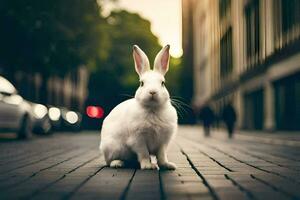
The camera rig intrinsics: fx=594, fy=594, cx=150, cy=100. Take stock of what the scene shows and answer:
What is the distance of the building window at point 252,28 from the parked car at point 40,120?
1282 cm

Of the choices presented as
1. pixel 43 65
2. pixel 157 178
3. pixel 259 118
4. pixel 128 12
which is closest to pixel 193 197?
pixel 157 178

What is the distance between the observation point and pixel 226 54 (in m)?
43.6

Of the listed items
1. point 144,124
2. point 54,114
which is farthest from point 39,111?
point 144,124

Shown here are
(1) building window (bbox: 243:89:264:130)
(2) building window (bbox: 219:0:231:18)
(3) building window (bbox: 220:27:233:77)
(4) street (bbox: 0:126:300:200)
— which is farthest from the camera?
(2) building window (bbox: 219:0:231:18)

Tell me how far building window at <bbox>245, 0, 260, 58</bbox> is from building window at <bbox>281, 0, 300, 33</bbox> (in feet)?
17.2

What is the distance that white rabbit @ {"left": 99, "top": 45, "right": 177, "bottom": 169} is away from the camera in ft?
22.8

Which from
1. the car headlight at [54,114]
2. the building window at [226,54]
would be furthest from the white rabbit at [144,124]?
the building window at [226,54]

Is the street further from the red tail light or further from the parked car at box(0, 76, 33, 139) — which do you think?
the red tail light

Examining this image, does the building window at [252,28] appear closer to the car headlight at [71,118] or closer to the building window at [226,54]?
the building window at [226,54]

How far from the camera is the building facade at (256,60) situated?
2486cm

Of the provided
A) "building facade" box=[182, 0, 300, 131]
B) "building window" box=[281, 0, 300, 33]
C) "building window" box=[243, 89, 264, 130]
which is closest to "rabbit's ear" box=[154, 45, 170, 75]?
"building facade" box=[182, 0, 300, 131]

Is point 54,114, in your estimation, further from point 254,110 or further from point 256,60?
point 254,110

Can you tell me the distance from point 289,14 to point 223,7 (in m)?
20.7

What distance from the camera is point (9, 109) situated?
17.3 metres
